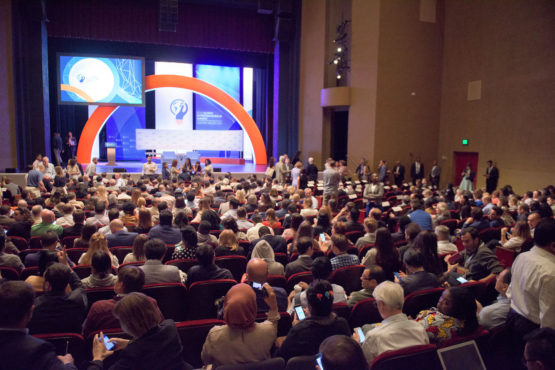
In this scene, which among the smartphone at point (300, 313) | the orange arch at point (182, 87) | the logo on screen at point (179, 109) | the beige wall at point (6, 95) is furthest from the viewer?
the logo on screen at point (179, 109)

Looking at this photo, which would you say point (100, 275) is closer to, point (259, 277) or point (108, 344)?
point (108, 344)

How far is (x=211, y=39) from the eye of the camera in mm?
16391

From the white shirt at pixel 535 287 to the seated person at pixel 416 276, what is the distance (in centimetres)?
68

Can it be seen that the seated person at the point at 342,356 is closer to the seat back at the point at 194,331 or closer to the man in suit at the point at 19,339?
the seat back at the point at 194,331

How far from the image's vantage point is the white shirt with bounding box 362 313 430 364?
228cm

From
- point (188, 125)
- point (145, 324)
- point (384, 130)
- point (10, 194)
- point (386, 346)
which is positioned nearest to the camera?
point (145, 324)

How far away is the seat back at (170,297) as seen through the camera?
3.22 meters

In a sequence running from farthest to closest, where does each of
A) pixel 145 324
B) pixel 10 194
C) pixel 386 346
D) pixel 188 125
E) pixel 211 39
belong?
pixel 188 125 < pixel 211 39 < pixel 10 194 < pixel 386 346 < pixel 145 324

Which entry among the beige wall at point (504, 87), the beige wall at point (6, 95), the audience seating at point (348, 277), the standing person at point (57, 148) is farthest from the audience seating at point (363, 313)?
the standing person at point (57, 148)

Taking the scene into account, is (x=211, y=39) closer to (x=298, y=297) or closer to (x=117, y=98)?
(x=117, y=98)

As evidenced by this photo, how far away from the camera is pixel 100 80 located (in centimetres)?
1527

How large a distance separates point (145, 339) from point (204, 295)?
4.23 feet

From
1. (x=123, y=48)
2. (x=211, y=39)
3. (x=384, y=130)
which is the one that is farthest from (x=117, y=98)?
(x=384, y=130)

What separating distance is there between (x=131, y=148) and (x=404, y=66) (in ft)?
45.5
